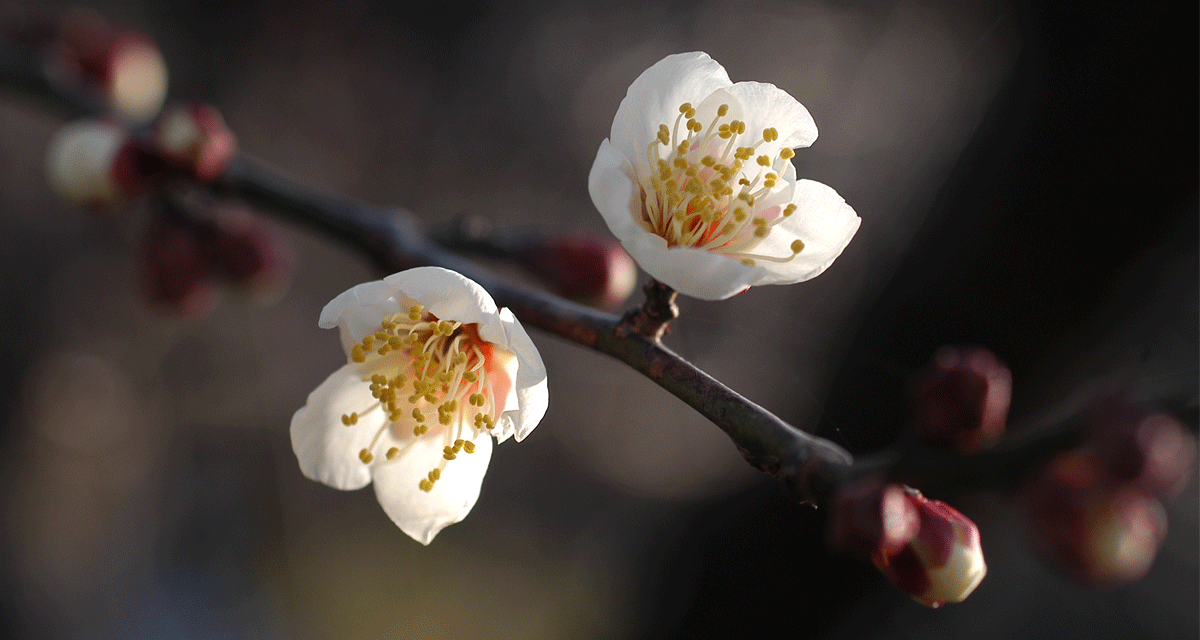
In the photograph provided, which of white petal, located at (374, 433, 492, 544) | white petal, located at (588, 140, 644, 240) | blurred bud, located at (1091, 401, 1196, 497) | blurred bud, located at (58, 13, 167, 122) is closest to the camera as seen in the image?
blurred bud, located at (1091, 401, 1196, 497)

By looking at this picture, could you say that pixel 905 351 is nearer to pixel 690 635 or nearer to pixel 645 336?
pixel 690 635

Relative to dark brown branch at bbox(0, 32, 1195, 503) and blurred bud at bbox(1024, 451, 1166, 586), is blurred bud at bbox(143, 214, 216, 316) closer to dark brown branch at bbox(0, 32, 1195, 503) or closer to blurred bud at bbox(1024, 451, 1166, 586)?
dark brown branch at bbox(0, 32, 1195, 503)

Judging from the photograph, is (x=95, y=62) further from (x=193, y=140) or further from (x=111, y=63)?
(x=193, y=140)

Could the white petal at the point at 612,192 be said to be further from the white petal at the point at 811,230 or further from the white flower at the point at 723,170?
the white petal at the point at 811,230

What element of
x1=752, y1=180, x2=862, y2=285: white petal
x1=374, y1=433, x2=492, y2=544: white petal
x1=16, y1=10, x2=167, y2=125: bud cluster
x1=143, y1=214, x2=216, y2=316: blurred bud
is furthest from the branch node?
x1=16, y1=10, x2=167, y2=125: bud cluster

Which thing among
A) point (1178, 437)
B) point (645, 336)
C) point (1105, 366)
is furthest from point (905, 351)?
point (1178, 437)

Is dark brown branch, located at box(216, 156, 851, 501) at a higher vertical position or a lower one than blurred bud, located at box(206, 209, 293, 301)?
higher

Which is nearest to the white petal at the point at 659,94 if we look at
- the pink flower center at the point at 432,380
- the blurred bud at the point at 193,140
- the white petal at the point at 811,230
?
the white petal at the point at 811,230
